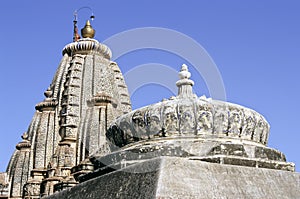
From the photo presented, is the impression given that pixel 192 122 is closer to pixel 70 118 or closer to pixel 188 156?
pixel 188 156

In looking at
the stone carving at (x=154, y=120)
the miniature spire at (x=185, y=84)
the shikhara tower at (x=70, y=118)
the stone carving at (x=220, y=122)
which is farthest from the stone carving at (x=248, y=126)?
the shikhara tower at (x=70, y=118)

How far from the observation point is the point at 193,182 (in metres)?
4.39

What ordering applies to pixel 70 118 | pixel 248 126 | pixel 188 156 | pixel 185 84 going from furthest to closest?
pixel 70 118 → pixel 185 84 → pixel 248 126 → pixel 188 156

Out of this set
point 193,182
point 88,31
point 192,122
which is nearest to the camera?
point 193,182

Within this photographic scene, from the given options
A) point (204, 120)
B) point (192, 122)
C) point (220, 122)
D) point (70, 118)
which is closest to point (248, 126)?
point (220, 122)

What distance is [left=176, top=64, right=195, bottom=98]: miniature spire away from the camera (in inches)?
222

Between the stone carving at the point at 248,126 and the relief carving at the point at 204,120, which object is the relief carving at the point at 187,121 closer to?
the relief carving at the point at 204,120

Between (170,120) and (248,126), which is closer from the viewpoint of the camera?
(170,120)

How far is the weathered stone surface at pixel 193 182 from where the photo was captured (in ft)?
14.1

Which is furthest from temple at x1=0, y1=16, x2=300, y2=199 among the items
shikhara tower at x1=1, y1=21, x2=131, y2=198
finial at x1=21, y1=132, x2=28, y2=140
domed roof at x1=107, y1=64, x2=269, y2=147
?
finial at x1=21, y1=132, x2=28, y2=140

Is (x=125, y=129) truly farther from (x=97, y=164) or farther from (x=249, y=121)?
(x=249, y=121)

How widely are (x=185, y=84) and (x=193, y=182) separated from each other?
1536mm

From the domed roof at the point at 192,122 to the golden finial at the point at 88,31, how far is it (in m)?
33.1

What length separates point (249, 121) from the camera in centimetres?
529
